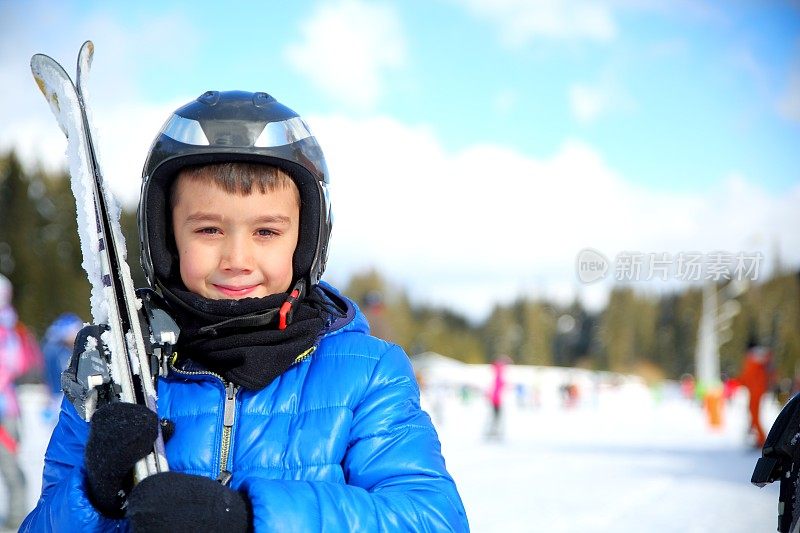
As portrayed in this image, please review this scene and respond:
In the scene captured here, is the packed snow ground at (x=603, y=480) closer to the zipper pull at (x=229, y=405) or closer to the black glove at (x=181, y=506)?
the zipper pull at (x=229, y=405)

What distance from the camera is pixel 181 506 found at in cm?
148

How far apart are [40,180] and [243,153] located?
61.1 m

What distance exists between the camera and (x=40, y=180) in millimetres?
57156

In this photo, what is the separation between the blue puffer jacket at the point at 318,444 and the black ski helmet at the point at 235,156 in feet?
1.01

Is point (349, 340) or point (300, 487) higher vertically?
point (349, 340)

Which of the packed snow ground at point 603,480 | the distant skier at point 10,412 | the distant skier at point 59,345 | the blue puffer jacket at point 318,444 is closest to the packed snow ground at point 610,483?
the packed snow ground at point 603,480

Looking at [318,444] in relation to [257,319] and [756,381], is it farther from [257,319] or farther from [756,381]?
[756,381]

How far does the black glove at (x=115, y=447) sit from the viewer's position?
5.09 ft

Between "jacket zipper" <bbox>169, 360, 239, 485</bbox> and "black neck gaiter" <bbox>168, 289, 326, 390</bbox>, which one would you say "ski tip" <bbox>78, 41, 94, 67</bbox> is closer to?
"black neck gaiter" <bbox>168, 289, 326, 390</bbox>

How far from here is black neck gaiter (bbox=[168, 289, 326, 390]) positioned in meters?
1.80

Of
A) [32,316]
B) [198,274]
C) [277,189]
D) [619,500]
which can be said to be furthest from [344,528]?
[32,316]

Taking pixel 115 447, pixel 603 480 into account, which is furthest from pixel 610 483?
pixel 115 447

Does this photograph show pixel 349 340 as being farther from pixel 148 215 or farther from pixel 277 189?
pixel 148 215

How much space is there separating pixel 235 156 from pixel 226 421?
0.62m
